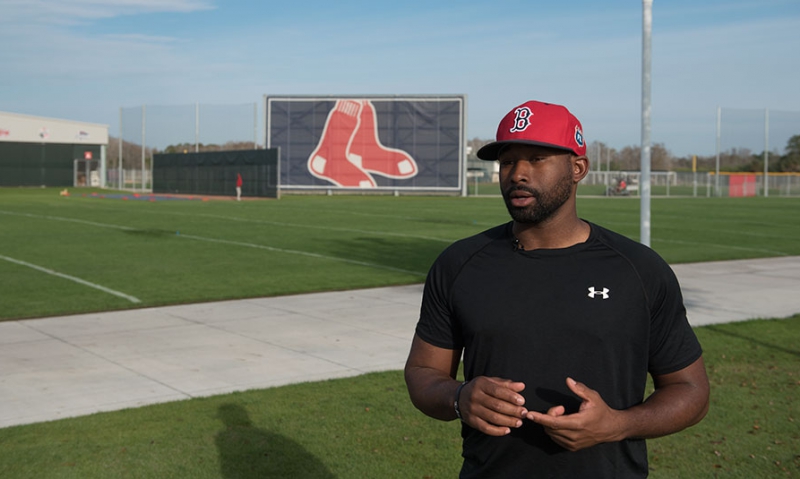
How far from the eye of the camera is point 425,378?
300cm

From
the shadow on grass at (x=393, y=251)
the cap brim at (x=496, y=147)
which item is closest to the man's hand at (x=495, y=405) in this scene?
the cap brim at (x=496, y=147)

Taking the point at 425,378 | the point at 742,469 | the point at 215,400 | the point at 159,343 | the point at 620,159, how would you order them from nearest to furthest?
the point at 425,378
the point at 742,469
the point at 215,400
the point at 159,343
the point at 620,159

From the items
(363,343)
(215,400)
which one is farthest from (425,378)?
(363,343)

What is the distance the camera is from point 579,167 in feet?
9.78

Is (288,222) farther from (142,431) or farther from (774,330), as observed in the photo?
(142,431)

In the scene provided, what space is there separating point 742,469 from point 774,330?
5.40m

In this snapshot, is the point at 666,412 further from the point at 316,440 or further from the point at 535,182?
the point at 316,440

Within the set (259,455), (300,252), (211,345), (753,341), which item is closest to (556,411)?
(259,455)

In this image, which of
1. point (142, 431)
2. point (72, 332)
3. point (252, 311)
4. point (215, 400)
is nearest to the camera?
point (142, 431)

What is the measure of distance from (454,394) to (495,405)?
30 cm

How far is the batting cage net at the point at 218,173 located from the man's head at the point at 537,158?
49.9 meters

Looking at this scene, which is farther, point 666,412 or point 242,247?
point 242,247

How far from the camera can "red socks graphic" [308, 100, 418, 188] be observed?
6125cm

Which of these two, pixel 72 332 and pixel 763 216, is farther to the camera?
pixel 763 216
